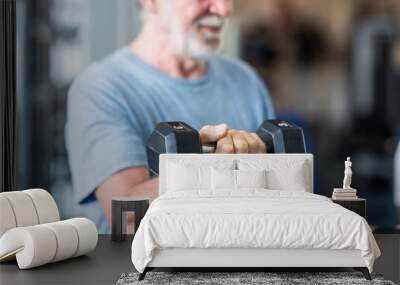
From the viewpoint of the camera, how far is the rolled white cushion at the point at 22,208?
6.08m

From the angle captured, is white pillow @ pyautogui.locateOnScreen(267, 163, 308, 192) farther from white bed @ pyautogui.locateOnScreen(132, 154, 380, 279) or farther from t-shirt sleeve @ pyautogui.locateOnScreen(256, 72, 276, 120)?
t-shirt sleeve @ pyautogui.locateOnScreen(256, 72, 276, 120)

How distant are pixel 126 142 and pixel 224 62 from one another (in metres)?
1.28

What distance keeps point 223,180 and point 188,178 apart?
312 millimetres

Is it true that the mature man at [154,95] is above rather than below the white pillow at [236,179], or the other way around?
above

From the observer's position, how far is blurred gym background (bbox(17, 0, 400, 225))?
817 cm

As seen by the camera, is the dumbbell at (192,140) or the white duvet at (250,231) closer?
the white duvet at (250,231)

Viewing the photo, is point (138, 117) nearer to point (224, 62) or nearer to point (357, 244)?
point (224, 62)

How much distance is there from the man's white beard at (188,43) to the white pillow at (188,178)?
1.70 metres

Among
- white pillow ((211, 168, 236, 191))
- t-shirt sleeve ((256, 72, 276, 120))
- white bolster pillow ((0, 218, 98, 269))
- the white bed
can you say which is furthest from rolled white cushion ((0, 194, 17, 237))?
t-shirt sleeve ((256, 72, 276, 120))

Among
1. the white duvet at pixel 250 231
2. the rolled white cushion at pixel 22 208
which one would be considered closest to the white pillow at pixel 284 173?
the white duvet at pixel 250 231

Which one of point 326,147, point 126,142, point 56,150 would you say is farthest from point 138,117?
point 326,147

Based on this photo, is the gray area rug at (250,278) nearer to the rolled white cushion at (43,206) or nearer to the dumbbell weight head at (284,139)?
the rolled white cushion at (43,206)

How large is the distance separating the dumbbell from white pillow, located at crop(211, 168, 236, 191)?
729 millimetres

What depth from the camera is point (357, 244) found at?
534 cm
